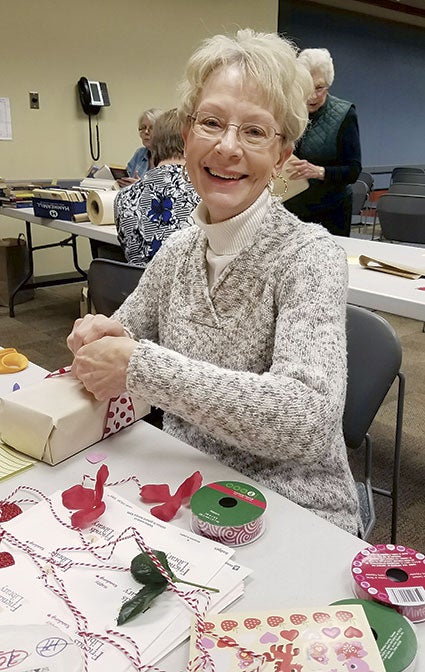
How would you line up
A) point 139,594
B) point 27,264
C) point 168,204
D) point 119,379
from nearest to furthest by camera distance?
point 139,594, point 119,379, point 168,204, point 27,264

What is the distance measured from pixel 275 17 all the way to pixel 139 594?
276 inches

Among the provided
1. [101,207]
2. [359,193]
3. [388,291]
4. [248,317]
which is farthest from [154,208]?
[359,193]

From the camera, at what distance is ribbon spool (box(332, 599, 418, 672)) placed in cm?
59

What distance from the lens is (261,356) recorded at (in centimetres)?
110

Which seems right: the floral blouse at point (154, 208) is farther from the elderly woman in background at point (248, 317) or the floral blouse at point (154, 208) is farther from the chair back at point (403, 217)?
the chair back at point (403, 217)

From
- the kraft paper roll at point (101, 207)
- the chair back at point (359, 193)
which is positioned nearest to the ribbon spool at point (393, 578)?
the kraft paper roll at point (101, 207)

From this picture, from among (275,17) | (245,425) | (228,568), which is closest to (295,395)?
(245,425)

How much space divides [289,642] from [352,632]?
0.07 metres

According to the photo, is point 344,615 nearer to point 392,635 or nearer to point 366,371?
point 392,635

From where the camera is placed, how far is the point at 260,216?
44.7 inches

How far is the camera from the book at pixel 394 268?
6.92 ft

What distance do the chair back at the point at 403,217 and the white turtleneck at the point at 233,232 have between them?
311 centimetres

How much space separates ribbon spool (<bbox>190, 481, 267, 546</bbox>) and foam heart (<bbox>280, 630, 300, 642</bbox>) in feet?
0.57

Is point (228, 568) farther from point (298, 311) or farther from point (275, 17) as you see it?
point (275, 17)
